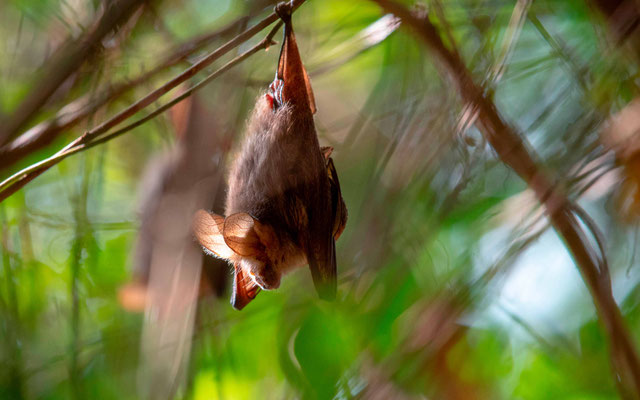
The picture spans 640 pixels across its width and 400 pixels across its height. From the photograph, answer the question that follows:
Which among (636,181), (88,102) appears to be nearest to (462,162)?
(636,181)

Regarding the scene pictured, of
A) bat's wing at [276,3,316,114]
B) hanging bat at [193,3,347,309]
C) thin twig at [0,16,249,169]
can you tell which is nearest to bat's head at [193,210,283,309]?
hanging bat at [193,3,347,309]

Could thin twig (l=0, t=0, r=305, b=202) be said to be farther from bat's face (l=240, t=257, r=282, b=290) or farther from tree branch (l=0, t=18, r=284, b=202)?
bat's face (l=240, t=257, r=282, b=290)

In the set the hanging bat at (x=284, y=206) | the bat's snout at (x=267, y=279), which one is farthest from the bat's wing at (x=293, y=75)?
the bat's snout at (x=267, y=279)

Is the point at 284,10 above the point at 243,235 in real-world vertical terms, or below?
above

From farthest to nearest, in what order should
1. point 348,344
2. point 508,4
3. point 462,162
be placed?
point 348,344
point 508,4
point 462,162

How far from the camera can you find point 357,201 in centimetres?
161

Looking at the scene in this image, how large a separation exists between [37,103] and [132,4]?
1.06 feet

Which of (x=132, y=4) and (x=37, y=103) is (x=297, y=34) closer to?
(x=132, y=4)

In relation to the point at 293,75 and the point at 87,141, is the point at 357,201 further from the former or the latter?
the point at 87,141

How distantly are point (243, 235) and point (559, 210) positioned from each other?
2.02 ft

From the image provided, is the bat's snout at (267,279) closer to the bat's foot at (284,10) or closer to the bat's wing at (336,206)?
the bat's wing at (336,206)

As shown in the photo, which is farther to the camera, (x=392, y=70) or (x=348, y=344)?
(x=392, y=70)

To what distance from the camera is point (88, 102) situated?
1.42 m

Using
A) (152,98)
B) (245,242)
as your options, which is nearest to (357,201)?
(245,242)
